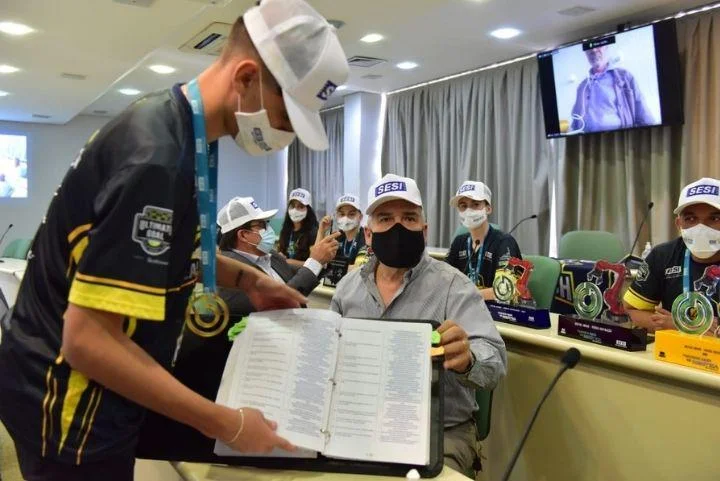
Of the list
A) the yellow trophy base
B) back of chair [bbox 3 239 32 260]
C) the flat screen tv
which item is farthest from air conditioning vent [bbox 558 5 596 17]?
back of chair [bbox 3 239 32 260]

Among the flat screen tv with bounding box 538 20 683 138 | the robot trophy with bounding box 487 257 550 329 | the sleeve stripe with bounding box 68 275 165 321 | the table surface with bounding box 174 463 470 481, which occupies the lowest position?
the table surface with bounding box 174 463 470 481

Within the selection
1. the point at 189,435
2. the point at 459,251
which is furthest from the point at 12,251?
the point at 189,435

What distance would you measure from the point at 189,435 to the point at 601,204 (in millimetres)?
4868

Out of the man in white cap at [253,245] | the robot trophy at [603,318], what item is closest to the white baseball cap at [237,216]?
the man in white cap at [253,245]

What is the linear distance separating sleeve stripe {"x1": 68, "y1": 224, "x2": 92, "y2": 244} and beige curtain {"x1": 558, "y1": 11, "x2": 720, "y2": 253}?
184 inches

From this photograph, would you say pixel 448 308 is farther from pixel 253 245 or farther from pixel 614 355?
pixel 253 245

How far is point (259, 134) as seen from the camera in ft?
3.05

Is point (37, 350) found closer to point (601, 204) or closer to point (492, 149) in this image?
point (601, 204)

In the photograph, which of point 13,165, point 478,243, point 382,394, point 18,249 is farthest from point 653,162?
point 13,165

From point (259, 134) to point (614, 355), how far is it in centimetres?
118

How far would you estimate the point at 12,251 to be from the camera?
6453mm

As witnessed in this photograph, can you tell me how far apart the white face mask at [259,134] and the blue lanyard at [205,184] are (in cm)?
5

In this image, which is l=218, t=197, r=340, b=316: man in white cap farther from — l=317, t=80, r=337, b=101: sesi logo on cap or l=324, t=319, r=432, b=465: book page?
l=317, t=80, r=337, b=101: sesi logo on cap

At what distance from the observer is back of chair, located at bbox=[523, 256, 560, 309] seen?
2637 millimetres
